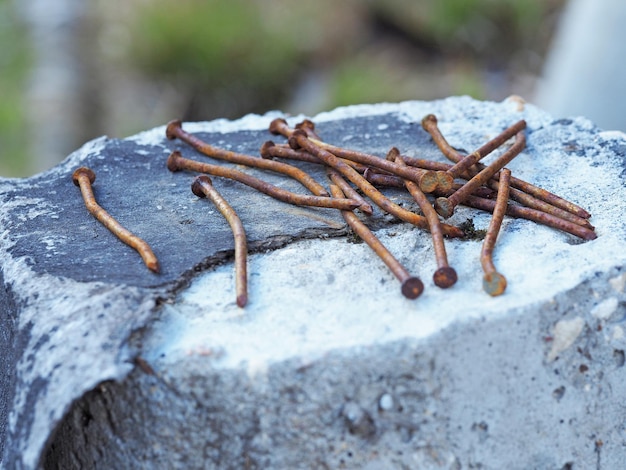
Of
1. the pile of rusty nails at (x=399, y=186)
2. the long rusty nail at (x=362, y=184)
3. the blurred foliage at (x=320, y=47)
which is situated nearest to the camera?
the pile of rusty nails at (x=399, y=186)

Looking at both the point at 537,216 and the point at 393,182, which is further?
the point at 393,182

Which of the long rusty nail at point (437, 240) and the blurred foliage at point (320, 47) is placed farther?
the blurred foliage at point (320, 47)

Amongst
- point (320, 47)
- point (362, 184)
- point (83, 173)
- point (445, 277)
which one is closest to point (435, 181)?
point (362, 184)

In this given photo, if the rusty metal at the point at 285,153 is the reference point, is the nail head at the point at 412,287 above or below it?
above

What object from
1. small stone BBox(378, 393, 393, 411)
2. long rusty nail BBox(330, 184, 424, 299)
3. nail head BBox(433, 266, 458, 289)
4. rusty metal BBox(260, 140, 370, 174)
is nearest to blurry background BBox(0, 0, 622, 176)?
rusty metal BBox(260, 140, 370, 174)

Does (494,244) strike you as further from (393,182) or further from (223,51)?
(223,51)

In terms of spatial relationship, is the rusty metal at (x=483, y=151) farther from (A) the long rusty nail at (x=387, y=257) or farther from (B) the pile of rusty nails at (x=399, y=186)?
(A) the long rusty nail at (x=387, y=257)

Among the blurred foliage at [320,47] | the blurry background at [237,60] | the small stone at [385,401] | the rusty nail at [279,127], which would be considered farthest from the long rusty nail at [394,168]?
the blurred foliage at [320,47]
